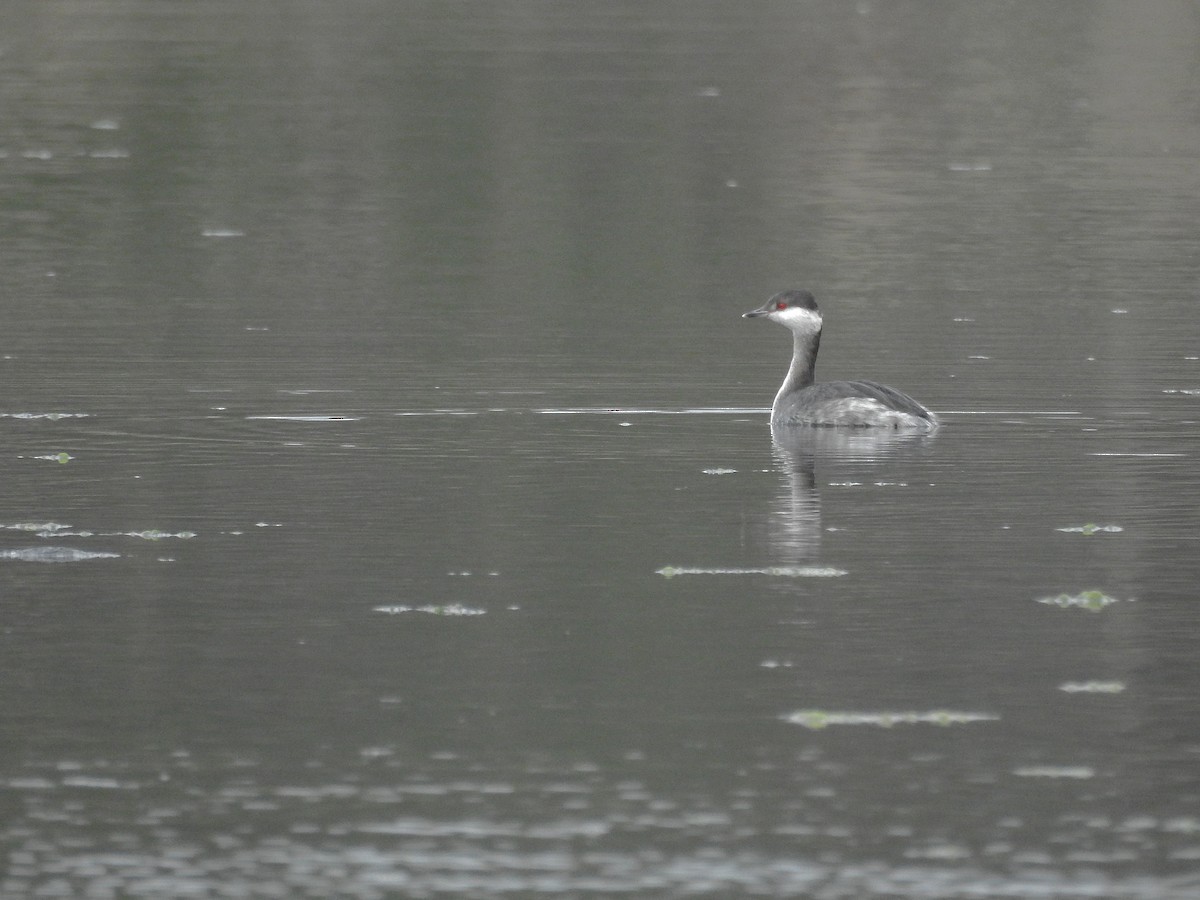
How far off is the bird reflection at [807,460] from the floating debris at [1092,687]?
282 cm

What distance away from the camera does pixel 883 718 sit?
10.3 meters

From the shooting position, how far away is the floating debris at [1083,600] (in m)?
12.4

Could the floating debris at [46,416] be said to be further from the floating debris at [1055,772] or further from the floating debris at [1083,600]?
the floating debris at [1055,772]

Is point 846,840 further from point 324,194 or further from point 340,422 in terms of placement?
point 324,194

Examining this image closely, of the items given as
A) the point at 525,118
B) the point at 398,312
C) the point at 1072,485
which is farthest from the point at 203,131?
the point at 1072,485

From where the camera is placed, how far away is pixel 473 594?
12.5 m

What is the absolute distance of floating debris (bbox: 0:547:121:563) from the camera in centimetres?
1340

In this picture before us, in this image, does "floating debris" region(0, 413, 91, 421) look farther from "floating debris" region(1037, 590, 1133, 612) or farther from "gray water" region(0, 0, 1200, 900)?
"floating debris" region(1037, 590, 1133, 612)

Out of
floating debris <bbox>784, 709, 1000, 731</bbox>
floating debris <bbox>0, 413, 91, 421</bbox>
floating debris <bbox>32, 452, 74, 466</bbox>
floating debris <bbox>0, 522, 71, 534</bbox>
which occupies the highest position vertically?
floating debris <bbox>0, 413, 91, 421</bbox>

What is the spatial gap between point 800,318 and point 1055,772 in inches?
425

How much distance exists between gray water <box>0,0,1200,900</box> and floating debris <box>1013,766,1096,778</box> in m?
0.02

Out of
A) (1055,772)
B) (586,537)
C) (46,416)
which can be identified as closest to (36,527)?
(586,537)

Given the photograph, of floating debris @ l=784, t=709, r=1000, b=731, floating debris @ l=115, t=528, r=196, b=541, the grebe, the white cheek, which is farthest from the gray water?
the white cheek

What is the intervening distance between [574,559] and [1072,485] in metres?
3.86
